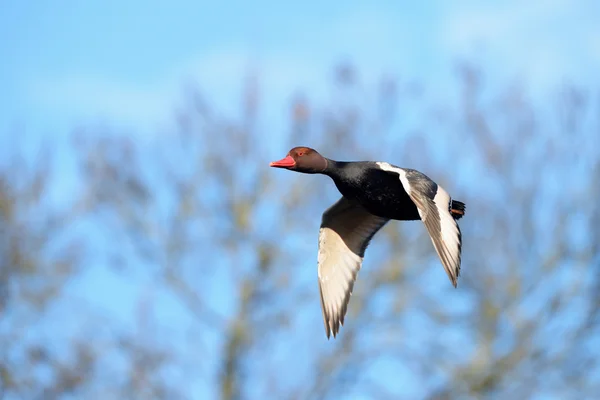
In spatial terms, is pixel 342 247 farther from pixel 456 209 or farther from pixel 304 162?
pixel 456 209

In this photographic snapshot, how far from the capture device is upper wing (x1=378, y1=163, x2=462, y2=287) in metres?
8.38

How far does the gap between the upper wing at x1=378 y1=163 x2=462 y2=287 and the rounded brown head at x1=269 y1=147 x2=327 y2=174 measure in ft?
1.89

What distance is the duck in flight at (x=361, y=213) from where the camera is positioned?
8.69 metres

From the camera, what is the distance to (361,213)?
34.9ft

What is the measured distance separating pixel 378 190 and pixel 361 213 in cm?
118

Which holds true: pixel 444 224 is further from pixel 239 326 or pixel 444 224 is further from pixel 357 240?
pixel 239 326

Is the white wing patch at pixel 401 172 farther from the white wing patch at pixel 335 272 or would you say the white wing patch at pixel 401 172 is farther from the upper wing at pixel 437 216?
the white wing patch at pixel 335 272

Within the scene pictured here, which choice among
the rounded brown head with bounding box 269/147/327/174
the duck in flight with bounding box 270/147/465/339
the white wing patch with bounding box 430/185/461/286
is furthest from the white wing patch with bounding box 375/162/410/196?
the rounded brown head with bounding box 269/147/327/174

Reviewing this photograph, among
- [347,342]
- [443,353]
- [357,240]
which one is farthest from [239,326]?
[357,240]

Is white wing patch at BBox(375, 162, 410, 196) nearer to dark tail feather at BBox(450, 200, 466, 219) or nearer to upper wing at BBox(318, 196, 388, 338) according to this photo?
dark tail feather at BBox(450, 200, 466, 219)

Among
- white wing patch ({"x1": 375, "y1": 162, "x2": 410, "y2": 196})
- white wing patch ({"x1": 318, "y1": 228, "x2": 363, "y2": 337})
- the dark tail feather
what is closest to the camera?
white wing patch ({"x1": 375, "y1": 162, "x2": 410, "y2": 196})

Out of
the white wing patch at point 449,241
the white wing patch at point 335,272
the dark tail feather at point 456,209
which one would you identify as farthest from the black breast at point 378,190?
the white wing patch at point 335,272

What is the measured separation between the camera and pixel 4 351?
19797 mm

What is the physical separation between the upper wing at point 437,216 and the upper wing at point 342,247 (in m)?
1.21
